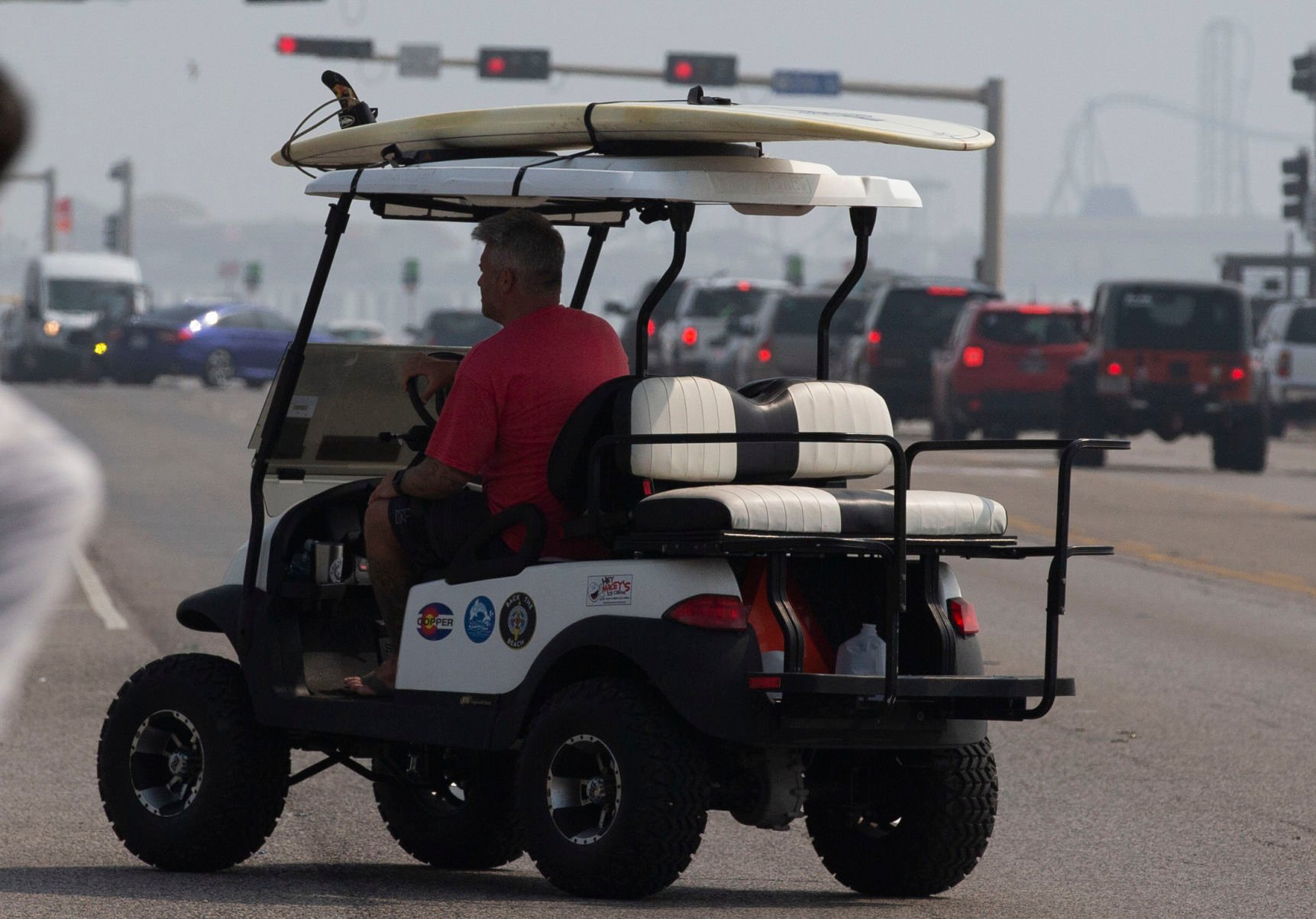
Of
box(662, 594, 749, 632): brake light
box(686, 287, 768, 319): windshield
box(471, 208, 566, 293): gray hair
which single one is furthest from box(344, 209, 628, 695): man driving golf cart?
box(686, 287, 768, 319): windshield

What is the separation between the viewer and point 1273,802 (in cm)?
802

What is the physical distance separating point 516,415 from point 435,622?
0.57m

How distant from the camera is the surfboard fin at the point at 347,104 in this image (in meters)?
6.59

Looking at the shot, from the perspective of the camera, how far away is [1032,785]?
838cm

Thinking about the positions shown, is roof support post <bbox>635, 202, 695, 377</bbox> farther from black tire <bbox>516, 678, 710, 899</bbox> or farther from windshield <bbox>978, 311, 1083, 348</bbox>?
windshield <bbox>978, 311, 1083, 348</bbox>

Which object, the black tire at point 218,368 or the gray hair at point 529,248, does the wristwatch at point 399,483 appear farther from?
the black tire at point 218,368

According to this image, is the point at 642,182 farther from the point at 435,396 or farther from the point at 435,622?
the point at 435,396

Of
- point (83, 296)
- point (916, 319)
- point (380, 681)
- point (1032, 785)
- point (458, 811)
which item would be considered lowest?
point (1032, 785)

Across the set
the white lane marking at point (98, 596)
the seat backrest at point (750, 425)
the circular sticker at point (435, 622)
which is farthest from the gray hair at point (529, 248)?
the white lane marking at point (98, 596)

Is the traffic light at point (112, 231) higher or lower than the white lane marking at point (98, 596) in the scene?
higher

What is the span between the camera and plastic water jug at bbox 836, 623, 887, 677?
5773 millimetres

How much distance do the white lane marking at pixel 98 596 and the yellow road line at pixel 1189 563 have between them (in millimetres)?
5573

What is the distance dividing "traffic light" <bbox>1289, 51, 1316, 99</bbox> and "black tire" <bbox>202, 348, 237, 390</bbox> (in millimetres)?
21019

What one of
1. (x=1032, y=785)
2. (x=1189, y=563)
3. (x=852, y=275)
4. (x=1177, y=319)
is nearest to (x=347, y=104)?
(x=852, y=275)
